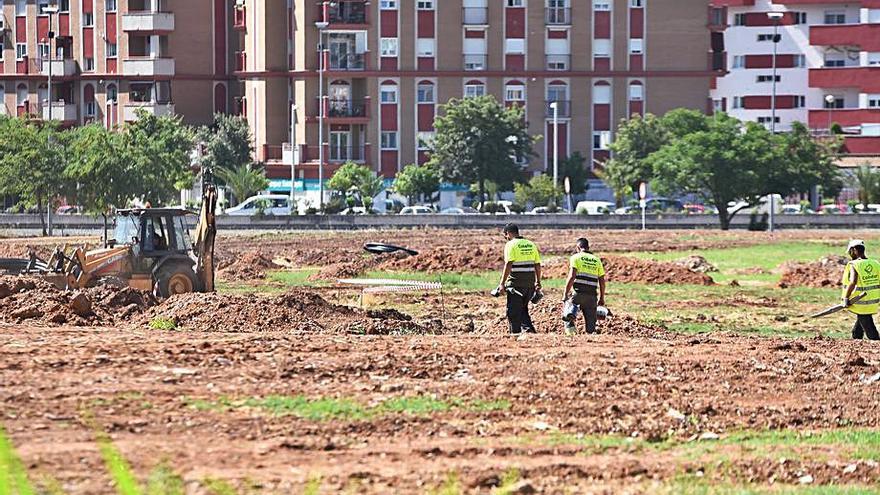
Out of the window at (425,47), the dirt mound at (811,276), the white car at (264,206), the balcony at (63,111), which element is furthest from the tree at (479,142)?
the dirt mound at (811,276)

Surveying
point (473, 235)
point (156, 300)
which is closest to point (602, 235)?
point (473, 235)

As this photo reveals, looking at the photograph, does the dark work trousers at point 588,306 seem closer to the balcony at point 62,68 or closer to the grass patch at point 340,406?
the grass patch at point 340,406

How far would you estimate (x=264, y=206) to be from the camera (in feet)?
271

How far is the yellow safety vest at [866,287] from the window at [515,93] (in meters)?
73.9

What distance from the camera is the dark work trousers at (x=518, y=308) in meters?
23.8

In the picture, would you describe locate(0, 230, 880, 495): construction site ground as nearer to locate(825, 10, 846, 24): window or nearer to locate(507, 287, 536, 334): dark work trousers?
locate(507, 287, 536, 334): dark work trousers

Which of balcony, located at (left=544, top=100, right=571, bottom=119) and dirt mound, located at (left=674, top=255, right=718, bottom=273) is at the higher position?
balcony, located at (left=544, top=100, right=571, bottom=119)

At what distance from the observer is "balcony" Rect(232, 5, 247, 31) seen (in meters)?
99.1

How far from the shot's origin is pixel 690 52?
321ft

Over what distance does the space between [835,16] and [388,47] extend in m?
31.8

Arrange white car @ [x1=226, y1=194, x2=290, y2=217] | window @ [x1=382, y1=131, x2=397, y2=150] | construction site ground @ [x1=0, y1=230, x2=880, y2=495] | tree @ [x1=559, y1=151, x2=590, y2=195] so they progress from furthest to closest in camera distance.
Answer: window @ [x1=382, y1=131, x2=397, y2=150]
tree @ [x1=559, y1=151, x2=590, y2=195]
white car @ [x1=226, y1=194, x2=290, y2=217]
construction site ground @ [x1=0, y1=230, x2=880, y2=495]

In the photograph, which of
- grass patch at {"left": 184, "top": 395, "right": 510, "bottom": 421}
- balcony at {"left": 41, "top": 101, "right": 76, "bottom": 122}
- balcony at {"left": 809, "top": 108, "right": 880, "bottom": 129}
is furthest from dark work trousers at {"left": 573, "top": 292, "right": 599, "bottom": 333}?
balcony at {"left": 809, "top": 108, "right": 880, "bottom": 129}

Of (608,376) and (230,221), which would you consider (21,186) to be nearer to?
(230,221)

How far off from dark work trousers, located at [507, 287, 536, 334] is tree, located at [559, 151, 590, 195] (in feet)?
231
